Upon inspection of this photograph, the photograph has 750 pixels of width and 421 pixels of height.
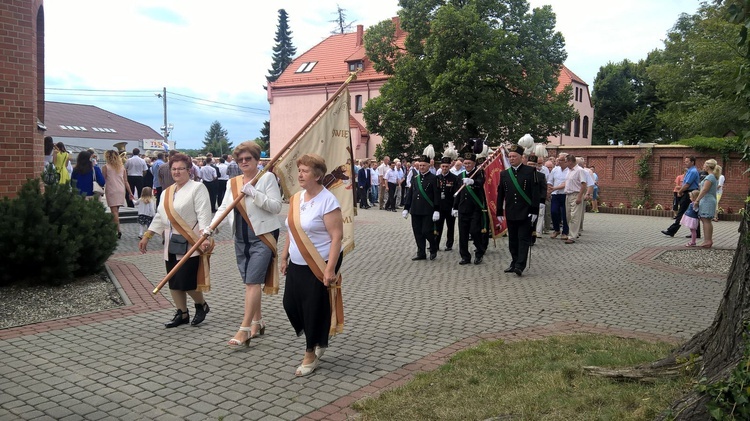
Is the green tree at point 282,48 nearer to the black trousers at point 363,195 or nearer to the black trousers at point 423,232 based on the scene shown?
the black trousers at point 363,195

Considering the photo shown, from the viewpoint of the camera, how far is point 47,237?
25.3 ft

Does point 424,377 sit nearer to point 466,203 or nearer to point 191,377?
point 191,377

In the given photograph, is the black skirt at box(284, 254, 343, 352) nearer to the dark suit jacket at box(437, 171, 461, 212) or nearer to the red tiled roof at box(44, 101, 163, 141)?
the dark suit jacket at box(437, 171, 461, 212)

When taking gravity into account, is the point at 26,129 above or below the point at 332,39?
below

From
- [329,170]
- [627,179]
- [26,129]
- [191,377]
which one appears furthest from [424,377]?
[627,179]

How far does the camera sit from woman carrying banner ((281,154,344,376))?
16.9 feet

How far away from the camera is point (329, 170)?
6.26m

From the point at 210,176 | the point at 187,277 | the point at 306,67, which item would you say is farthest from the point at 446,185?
the point at 306,67

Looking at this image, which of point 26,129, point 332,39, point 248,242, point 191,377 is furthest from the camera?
point 332,39

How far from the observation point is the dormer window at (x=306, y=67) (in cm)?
5778

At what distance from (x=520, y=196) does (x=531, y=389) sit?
18.9 ft

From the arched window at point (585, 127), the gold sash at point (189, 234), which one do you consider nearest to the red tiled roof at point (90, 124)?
the arched window at point (585, 127)

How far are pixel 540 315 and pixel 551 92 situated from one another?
100 feet

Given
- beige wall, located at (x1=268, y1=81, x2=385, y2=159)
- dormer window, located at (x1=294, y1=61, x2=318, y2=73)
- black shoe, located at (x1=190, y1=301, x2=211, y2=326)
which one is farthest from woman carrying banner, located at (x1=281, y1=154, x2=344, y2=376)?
dormer window, located at (x1=294, y1=61, x2=318, y2=73)
